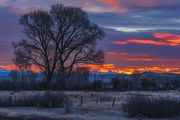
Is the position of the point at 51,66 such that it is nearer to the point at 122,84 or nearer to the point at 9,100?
the point at 122,84

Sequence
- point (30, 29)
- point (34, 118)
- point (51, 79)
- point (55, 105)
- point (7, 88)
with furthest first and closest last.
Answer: point (30, 29) < point (51, 79) < point (7, 88) < point (55, 105) < point (34, 118)

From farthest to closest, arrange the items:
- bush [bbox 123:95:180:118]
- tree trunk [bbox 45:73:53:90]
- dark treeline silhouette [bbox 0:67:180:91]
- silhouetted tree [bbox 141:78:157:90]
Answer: silhouetted tree [bbox 141:78:157:90] < dark treeline silhouette [bbox 0:67:180:91] < tree trunk [bbox 45:73:53:90] < bush [bbox 123:95:180:118]

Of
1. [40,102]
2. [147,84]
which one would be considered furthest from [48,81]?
[40,102]

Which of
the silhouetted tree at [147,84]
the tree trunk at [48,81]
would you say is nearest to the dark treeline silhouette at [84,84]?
the silhouetted tree at [147,84]

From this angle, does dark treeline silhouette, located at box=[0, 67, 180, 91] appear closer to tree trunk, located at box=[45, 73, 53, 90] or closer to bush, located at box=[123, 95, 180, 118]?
tree trunk, located at box=[45, 73, 53, 90]

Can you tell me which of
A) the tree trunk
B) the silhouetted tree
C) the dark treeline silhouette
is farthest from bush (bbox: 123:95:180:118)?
the silhouetted tree

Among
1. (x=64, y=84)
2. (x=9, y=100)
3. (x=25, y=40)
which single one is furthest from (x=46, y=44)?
(x=9, y=100)

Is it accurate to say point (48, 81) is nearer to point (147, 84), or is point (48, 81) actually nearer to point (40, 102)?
point (147, 84)

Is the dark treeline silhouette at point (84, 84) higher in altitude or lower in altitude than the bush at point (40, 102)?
higher

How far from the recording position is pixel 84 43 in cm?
A: 8156

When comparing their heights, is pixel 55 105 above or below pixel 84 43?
below

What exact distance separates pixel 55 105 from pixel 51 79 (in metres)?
39.0

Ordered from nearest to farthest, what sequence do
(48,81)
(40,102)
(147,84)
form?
(40,102) → (48,81) → (147,84)

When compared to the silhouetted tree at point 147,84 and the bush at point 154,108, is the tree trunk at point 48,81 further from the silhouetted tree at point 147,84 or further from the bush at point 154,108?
the bush at point 154,108
